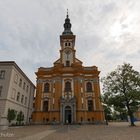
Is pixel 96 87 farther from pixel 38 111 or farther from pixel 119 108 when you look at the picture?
pixel 38 111

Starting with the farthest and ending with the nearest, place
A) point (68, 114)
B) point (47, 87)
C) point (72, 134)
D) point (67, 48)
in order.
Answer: point (67, 48), point (47, 87), point (68, 114), point (72, 134)

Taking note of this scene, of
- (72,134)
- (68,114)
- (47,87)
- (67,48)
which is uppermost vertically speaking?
(67,48)

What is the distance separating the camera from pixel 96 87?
40094 millimetres

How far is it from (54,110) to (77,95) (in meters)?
7.01

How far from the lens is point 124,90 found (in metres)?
30.5

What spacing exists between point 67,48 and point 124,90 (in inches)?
921

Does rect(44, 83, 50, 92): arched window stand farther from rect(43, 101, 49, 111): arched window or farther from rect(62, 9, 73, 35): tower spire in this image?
rect(62, 9, 73, 35): tower spire

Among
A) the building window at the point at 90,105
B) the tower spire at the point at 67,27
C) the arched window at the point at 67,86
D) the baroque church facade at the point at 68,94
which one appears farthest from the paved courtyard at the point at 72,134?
the tower spire at the point at 67,27

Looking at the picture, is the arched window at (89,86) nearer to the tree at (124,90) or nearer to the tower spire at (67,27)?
the tree at (124,90)

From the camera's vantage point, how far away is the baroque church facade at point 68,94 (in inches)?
1465

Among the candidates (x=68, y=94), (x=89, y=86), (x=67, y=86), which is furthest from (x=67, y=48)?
(x=68, y=94)

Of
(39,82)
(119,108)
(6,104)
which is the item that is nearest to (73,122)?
(119,108)

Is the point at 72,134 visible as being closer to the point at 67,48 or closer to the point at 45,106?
the point at 45,106

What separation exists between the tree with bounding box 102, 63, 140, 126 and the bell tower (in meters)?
16.4
